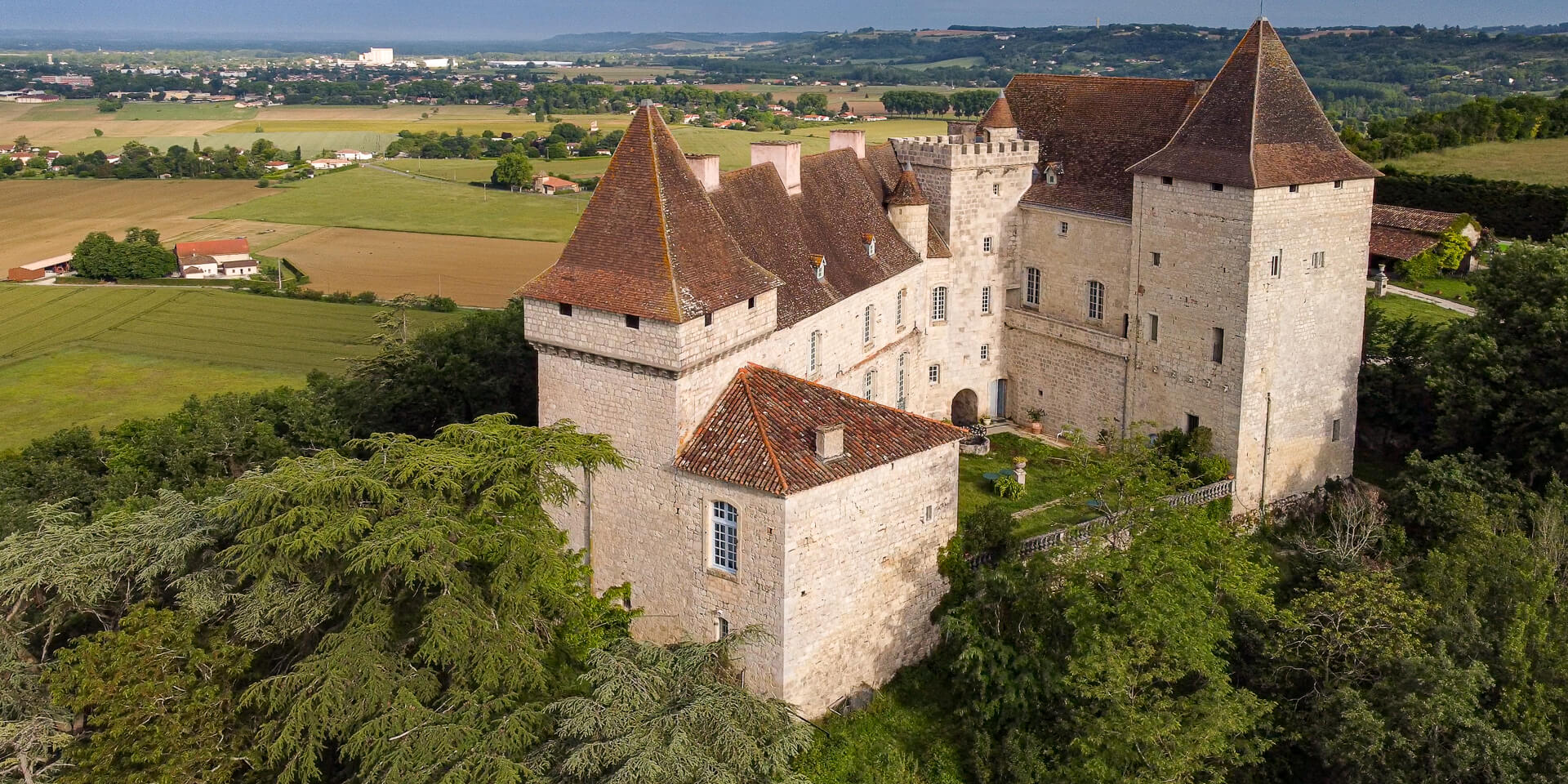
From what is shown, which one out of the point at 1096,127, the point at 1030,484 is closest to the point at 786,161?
the point at 1096,127

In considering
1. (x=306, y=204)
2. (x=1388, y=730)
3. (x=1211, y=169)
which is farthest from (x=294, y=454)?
(x=306, y=204)

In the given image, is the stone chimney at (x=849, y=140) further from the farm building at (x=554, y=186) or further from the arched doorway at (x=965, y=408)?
the farm building at (x=554, y=186)

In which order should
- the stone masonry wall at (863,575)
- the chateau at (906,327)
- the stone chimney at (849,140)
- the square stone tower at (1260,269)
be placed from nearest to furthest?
the stone masonry wall at (863,575) → the chateau at (906,327) → the square stone tower at (1260,269) → the stone chimney at (849,140)

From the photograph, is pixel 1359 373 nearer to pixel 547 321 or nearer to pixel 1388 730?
pixel 1388 730

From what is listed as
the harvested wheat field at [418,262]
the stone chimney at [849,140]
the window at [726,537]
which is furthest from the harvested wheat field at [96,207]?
the window at [726,537]

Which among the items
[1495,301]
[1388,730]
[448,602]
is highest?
[1495,301]

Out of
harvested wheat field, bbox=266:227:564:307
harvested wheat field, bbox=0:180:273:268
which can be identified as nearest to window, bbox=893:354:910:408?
harvested wheat field, bbox=266:227:564:307

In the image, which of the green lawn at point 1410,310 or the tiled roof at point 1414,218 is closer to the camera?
the green lawn at point 1410,310
